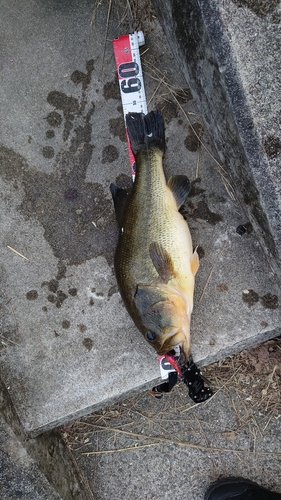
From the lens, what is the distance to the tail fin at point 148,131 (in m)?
3.24

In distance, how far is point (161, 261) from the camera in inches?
116

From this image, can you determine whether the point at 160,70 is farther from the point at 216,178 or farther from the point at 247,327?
the point at 247,327

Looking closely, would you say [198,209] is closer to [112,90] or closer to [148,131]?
[148,131]

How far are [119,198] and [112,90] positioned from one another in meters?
0.99

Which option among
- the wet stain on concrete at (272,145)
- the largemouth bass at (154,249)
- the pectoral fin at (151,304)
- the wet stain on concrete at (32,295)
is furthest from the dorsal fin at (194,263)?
the wet stain on concrete at (32,295)

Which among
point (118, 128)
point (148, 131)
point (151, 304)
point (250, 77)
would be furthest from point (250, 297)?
point (118, 128)

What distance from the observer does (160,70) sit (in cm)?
346

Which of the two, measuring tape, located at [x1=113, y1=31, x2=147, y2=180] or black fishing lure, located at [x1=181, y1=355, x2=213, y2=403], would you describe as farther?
measuring tape, located at [x1=113, y1=31, x2=147, y2=180]

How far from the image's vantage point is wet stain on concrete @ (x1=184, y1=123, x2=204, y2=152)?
11.2ft

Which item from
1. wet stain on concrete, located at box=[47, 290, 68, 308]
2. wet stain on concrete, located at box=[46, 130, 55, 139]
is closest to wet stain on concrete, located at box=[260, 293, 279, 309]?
wet stain on concrete, located at box=[47, 290, 68, 308]

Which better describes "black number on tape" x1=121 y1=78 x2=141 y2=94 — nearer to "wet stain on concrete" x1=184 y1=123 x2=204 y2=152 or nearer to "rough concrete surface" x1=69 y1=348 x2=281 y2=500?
"wet stain on concrete" x1=184 y1=123 x2=204 y2=152

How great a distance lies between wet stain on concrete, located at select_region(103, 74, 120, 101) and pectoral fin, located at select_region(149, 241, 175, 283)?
4.55 feet

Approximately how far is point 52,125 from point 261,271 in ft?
6.96

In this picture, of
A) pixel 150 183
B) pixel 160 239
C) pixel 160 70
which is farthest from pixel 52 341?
pixel 160 70
